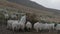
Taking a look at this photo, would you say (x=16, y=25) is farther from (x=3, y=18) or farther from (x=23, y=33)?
(x=3, y=18)

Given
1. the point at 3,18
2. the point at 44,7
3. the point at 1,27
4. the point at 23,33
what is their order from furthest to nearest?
the point at 44,7 < the point at 3,18 < the point at 1,27 < the point at 23,33

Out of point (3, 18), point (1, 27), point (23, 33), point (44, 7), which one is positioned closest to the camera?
point (23, 33)

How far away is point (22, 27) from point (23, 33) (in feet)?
2.15

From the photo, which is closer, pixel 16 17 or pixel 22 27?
pixel 22 27

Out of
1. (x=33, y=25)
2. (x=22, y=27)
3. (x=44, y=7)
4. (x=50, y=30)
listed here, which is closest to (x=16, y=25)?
(x=22, y=27)

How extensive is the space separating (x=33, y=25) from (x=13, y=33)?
76.3 inches

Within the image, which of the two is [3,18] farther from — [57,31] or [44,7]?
[44,7]

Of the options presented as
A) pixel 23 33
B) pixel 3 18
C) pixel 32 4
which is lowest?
pixel 23 33

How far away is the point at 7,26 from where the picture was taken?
1642cm

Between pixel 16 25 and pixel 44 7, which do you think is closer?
pixel 16 25

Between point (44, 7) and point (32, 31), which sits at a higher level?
point (44, 7)

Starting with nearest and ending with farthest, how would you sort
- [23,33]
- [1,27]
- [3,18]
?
1. [23,33]
2. [1,27]
3. [3,18]

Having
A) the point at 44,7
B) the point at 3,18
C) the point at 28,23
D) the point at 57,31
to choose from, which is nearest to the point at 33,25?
the point at 28,23

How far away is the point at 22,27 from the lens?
51.9 feet
